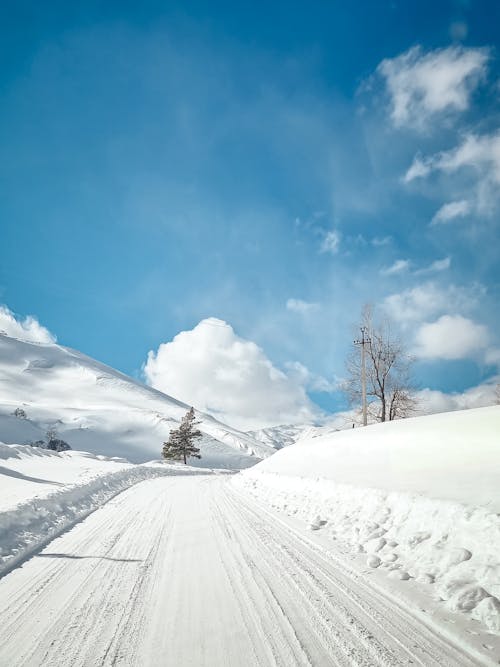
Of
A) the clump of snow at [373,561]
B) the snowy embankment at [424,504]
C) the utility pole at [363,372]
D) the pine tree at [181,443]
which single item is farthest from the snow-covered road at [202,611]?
the pine tree at [181,443]

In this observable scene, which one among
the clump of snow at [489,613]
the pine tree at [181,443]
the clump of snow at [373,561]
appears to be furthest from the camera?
the pine tree at [181,443]

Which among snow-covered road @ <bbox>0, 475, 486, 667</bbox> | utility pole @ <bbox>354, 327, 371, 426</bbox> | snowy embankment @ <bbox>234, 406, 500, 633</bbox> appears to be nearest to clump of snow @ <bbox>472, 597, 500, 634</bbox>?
snowy embankment @ <bbox>234, 406, 500, 633</bbox>

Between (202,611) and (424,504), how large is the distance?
12.1ft

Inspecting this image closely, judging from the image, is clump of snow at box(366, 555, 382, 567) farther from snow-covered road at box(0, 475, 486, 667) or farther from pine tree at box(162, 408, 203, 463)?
pine tree at box(162, 408, 203, 463)

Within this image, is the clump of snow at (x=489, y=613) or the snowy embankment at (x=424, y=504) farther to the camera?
the snowy embankment at (x=424, y=504)

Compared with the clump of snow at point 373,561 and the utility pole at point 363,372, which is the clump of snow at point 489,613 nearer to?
the clump of snow at point 373,561

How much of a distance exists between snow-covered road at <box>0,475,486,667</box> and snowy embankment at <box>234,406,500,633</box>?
2.13 ft

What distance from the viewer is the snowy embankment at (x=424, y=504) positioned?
12.6ft

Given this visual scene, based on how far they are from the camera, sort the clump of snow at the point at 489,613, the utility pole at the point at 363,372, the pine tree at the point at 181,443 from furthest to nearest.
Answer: the pine tree at the point at 181,443 → the utility pole at the point at 363,372 → the clump of snow at the point at 489,613

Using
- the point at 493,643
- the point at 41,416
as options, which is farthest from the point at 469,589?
the point at 41,416

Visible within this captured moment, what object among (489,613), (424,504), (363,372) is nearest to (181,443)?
(363,372)

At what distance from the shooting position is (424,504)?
542 cm

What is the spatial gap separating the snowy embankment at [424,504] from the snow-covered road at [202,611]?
65 centimetres

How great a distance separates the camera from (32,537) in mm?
6195
